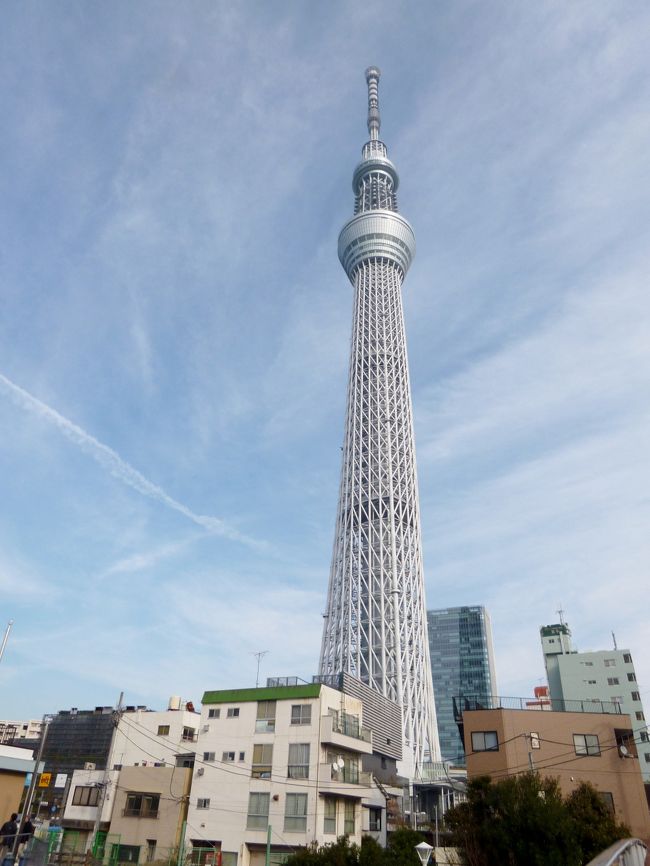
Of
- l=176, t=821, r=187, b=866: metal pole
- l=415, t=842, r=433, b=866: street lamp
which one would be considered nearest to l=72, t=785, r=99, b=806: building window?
l=176, t=821, r=187, b=866: metal pole

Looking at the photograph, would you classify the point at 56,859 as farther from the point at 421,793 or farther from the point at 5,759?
the point at 421,793

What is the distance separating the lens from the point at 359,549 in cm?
8125

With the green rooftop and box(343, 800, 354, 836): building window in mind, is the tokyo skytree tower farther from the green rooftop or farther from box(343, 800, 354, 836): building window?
the green rooftop

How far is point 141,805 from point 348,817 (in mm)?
11931

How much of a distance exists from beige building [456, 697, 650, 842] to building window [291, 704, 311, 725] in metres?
9.30

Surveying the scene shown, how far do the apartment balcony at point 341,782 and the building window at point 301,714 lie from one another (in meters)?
2.43

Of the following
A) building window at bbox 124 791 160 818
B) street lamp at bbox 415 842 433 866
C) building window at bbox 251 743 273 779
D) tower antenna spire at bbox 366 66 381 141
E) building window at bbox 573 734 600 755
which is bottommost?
street lamp at bbox 415 842 433 866

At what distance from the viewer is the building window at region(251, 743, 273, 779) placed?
119 feet

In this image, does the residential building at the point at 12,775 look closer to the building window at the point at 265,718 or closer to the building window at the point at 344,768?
the building window at the point at 265,718

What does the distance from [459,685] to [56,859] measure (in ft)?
482

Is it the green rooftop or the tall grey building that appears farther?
the tall grey building

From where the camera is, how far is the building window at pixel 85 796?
4062 cm

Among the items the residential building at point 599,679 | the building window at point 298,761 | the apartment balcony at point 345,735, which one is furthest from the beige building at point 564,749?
the residential building at point 599,679

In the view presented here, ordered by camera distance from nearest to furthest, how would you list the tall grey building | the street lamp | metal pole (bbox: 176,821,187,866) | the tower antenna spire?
the street lamp < metal pole (bbox: 176,821,187,866) < the tower antenna spire < the tall grey building
